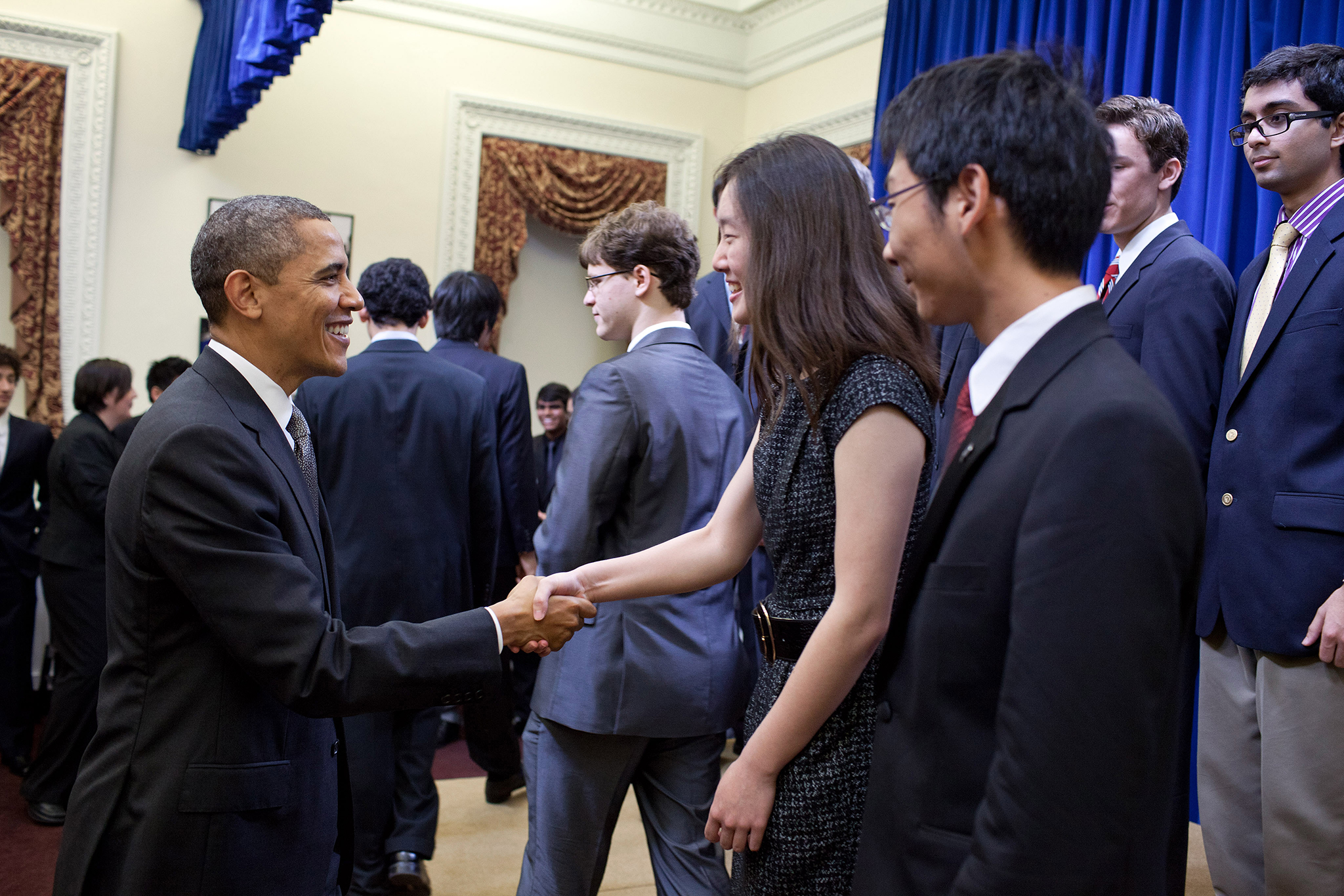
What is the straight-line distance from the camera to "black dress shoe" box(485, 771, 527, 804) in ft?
12.4

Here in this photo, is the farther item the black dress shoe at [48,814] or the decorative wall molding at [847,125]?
the decorative wall molding at [847,125]

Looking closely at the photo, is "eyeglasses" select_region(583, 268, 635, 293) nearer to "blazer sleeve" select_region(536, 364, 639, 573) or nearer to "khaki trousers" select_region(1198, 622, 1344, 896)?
"blazer sleeve" select_region(536, 364, 639, 573)

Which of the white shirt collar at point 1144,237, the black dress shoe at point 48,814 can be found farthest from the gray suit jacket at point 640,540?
the black dress shoe at point 48,814

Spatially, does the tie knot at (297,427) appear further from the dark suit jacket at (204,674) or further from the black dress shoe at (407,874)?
the black dress shoe at (407,874)

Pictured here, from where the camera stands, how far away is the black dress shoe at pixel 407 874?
116 inches

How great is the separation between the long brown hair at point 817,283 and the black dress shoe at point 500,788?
9.04 feet

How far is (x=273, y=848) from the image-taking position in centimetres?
144

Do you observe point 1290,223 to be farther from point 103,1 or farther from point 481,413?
point 103,1

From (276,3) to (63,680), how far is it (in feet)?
8.07

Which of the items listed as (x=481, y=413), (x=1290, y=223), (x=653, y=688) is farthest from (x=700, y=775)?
(x=1290, y=223)

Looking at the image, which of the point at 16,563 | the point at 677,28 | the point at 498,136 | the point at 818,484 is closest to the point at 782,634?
the point at 818,484

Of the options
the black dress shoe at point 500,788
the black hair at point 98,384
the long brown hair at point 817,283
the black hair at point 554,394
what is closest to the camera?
the long brown hair at point 817,283

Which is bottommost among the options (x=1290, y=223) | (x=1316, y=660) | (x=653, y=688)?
(x=653, y=688)

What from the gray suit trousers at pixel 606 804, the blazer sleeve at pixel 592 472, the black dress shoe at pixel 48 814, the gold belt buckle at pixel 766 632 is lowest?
the black dress shoe at pixel 48 814
